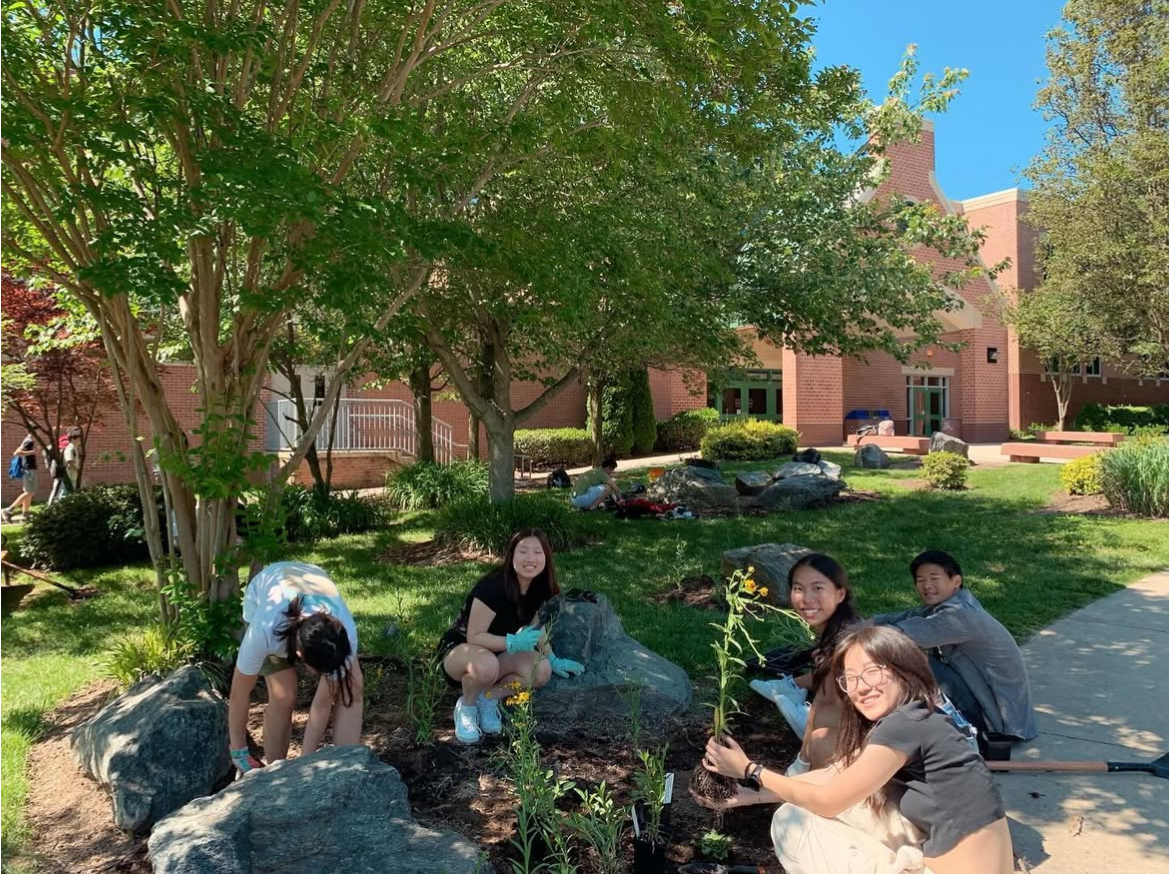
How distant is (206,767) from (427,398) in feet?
38.9

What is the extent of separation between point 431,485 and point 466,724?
10001mm

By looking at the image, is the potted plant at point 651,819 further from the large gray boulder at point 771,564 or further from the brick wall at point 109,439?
the brick wall at point 109,439

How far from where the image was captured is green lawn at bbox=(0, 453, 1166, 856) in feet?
19.2

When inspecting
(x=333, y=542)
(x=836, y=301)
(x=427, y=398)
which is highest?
(x=836, y=301)

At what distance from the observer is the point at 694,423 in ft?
79.9

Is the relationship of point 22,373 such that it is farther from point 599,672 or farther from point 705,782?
point 705,782

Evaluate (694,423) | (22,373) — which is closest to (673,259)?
(22,373)

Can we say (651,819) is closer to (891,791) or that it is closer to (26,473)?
(891,791)

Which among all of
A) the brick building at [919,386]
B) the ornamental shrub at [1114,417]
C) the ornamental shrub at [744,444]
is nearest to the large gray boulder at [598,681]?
the brick building at [919,386]

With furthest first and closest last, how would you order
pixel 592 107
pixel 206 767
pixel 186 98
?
pixel 592 107, pixel 186 98, pixel 206 767

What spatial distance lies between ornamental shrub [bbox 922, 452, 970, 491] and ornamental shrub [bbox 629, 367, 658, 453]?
29.4 ft

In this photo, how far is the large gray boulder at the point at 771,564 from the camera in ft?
22.4

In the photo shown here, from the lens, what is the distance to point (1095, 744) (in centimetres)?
412

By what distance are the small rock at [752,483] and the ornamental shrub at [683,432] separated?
32.3 feet
